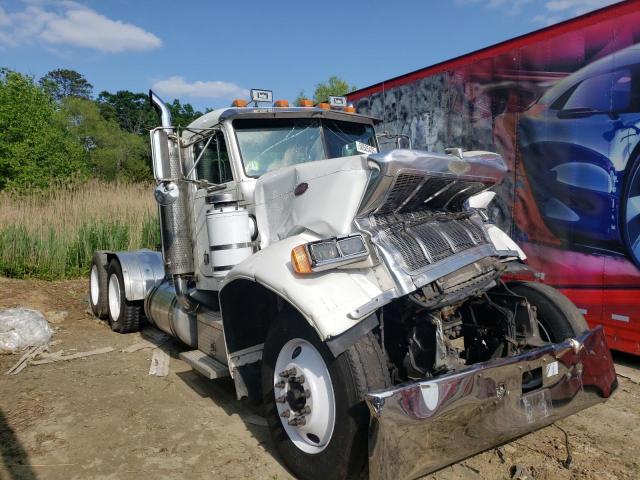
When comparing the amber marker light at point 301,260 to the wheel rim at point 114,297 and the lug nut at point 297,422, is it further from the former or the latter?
the wheel rim at point 114,297

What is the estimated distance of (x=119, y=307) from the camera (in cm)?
659

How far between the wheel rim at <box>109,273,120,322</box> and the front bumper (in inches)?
208

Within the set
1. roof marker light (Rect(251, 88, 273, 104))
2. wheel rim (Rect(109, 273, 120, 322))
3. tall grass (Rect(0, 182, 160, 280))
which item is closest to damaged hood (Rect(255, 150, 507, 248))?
roof marker light (Rect(251, 88, 273, 104))

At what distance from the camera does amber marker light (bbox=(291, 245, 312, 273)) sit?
267 cm

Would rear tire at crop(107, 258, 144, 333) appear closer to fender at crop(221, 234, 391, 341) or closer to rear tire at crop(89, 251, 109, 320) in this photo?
rear tire at crop(89, 251, 109, 320)

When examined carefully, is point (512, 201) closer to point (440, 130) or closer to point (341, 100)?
point (440, 130)

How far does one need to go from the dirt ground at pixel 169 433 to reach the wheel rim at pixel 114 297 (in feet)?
4.64

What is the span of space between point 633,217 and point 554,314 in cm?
221

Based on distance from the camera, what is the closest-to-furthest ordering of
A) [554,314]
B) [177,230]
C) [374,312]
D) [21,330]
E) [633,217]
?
[374,312]
[554,314]
[177,230]
[633,217]
[21,330]

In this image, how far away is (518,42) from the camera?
5.80 metres

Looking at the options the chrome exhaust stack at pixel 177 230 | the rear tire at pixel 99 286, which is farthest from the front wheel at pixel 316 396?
the rear tire at pixel 99 286

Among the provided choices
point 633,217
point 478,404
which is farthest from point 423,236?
point 633,217

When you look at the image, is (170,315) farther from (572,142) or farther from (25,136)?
(25,136)

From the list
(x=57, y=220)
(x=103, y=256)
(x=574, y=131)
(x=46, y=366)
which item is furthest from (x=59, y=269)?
(x=574, y=131)
